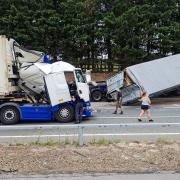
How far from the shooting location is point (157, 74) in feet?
85.9

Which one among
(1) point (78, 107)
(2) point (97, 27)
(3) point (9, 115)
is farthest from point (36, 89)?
(2) point (97, 27)

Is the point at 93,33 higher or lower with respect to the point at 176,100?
higher

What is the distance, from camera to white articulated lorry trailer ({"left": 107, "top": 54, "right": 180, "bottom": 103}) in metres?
25.6

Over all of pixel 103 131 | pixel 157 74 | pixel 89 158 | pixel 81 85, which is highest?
pixel 157 74

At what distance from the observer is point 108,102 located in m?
29.2

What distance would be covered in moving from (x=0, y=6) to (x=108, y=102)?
14.0 meters

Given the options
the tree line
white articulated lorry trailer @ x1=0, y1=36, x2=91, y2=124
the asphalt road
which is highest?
the tree line

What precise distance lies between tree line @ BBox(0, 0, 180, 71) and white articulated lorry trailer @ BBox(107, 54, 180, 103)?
8258 millimetres

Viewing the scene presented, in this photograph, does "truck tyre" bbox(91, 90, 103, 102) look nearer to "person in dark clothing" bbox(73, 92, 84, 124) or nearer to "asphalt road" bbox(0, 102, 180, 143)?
"asphalt road" bbox(0, 102, 180, 143)

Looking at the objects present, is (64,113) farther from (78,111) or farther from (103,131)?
(103,131)

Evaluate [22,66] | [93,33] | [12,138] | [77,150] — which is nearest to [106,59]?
[93,33]

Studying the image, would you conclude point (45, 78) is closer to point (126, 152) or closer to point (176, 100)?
point (126, 152)

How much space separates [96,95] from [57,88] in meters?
11.6

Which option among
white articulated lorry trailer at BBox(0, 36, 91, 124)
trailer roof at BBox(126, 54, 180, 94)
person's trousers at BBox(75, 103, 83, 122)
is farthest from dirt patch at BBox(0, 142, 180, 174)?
trailer roof at BBox(126, 54, 180, 94)
